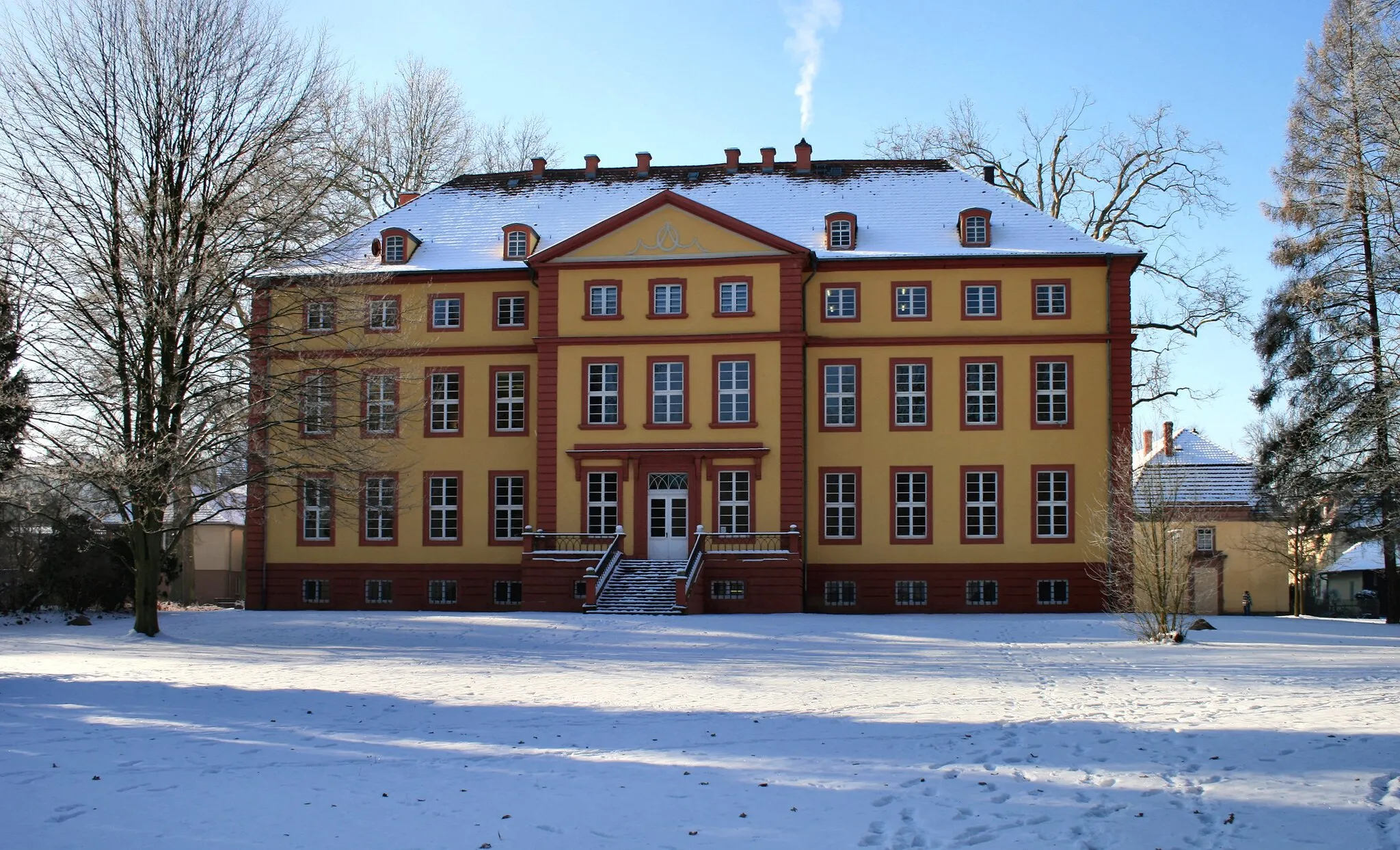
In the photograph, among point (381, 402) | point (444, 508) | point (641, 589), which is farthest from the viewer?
point (444, 508)

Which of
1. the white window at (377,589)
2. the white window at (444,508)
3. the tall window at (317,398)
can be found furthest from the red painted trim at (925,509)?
the tall window at (317,398)

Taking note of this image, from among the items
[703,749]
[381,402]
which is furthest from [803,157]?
[703,749]

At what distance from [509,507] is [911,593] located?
1163 cm

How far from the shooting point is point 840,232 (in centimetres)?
3412

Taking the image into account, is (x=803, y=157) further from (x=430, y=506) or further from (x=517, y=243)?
(x=430, y=506)

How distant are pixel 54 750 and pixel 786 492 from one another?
22.8 metres

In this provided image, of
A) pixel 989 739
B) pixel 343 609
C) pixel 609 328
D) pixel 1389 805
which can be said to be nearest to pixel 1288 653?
pixel 989 739

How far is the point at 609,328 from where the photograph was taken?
3303cm

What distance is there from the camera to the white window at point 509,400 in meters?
34.6

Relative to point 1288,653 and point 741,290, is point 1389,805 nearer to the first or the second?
point 1288,653

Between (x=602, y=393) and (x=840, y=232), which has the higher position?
(x=840, y=232)

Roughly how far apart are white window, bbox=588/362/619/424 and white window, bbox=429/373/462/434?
4.34 meters

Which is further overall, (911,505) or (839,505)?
(839,505)

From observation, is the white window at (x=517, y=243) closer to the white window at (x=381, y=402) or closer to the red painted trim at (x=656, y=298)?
the red painted trim at (x=656, y=298)
